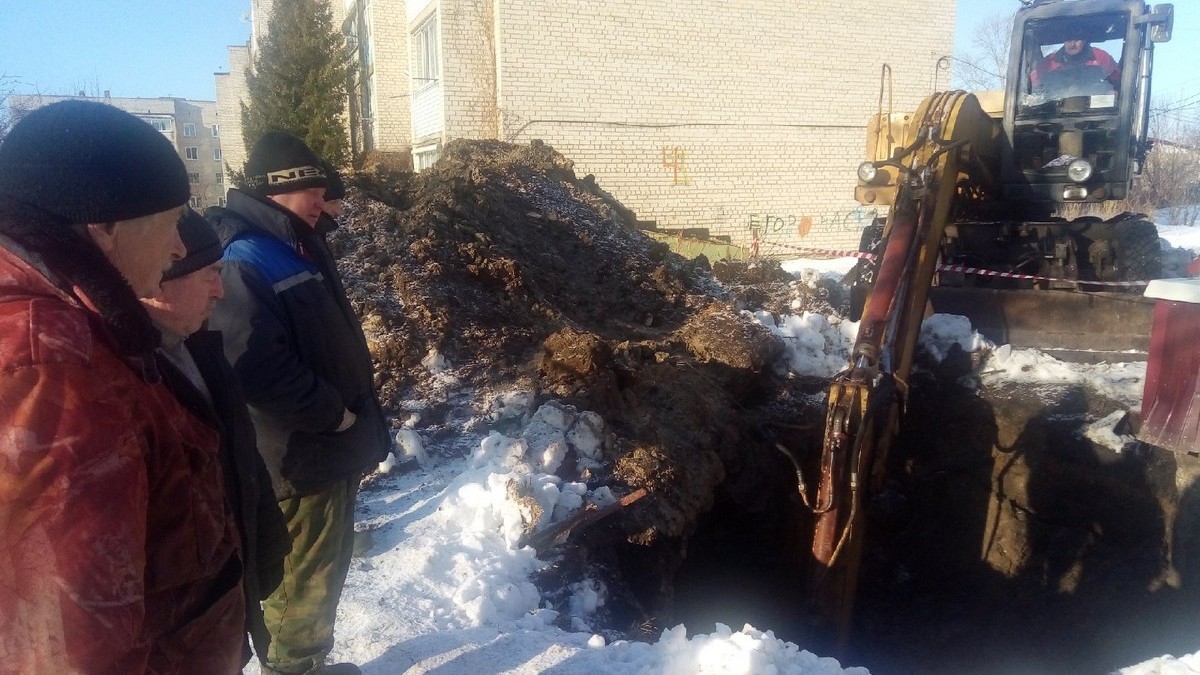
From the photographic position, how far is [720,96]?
1483 centimetres

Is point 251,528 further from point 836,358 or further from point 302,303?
point 836,358

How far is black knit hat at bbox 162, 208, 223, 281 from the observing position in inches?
67.5

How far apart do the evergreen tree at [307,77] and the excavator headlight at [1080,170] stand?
46.1 ft

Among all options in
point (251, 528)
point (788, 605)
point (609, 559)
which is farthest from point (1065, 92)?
point (251, 528)

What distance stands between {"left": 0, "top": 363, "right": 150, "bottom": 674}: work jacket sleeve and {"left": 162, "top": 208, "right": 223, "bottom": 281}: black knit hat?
557mm

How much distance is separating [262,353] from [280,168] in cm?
69

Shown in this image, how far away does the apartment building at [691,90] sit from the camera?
13.3 metres

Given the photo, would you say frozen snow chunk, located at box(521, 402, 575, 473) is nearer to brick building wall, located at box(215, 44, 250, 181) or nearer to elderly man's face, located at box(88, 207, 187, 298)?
elderly man's face, located at box(88, 207, 187, 298)

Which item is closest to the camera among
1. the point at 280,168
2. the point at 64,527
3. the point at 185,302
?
the point at 64,527

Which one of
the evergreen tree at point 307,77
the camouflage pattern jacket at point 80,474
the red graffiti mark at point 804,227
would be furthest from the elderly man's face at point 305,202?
the evergreen tree at point 307,77

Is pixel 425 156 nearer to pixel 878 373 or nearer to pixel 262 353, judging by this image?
pixel 878 373

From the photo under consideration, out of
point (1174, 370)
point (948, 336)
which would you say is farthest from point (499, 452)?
point (948, 336)

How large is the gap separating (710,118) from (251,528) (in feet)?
46.1

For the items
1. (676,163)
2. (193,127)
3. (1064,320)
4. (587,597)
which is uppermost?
(193,127)
